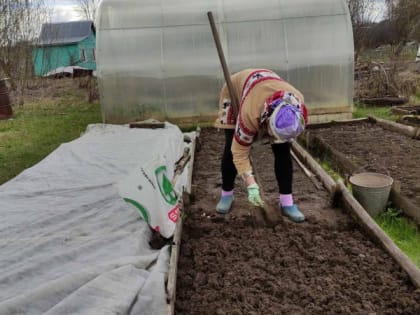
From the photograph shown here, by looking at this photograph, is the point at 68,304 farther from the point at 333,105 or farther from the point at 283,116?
the point at 333,105

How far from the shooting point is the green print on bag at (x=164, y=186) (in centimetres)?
288

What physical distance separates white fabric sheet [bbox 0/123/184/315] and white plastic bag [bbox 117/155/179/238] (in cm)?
15

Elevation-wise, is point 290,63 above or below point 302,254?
above

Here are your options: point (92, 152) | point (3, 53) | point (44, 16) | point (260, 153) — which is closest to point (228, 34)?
point (260, 153)

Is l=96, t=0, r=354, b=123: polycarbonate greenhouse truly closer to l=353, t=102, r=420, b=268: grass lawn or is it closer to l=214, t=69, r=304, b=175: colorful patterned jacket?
l=353, t=102, r=420, b=268: grass lawn

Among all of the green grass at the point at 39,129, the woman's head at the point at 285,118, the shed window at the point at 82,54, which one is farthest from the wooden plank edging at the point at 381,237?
the shed window at the point at 82,54

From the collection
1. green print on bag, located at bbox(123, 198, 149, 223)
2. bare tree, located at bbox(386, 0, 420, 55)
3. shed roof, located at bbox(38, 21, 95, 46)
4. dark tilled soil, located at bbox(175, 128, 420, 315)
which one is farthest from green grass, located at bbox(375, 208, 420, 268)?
shed roof, located at bbox(38, 21, 95, 46)

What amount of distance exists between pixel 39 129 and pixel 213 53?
3.62m

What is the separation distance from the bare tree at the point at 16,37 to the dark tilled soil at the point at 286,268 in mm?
10064

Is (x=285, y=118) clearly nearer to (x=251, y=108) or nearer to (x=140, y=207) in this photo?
(x=251, y=108)

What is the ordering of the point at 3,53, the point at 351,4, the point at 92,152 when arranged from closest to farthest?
the point at 92,152
the point at 3,53
the point at 351,4

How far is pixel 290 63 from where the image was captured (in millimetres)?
7504

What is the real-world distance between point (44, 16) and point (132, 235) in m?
13.5

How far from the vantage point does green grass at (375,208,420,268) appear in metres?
3.09
